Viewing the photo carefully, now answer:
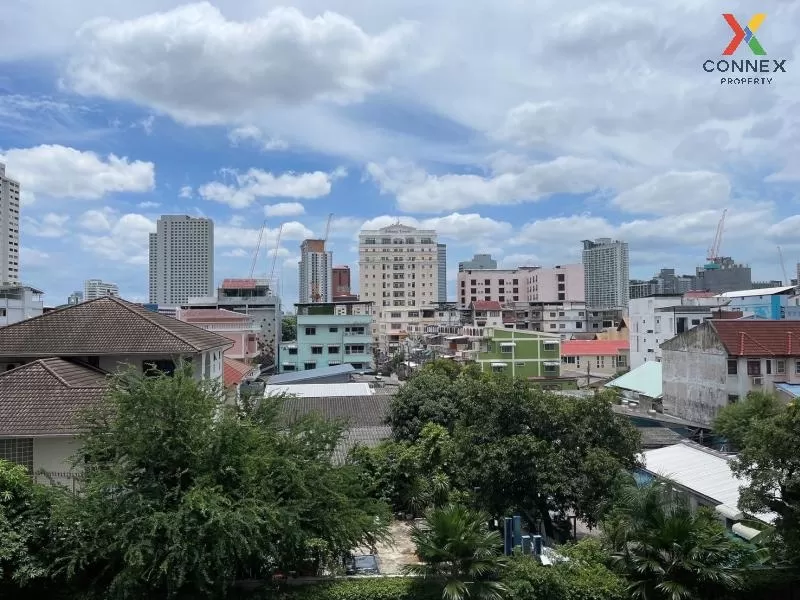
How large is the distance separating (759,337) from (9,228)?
104 meters

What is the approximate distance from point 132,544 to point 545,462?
889cm

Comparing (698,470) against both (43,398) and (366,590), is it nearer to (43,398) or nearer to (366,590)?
(366,590)

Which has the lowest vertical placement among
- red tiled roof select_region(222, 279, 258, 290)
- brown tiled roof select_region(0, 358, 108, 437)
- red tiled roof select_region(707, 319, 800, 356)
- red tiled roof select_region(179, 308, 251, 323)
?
brown tiled roof select_region(0, 358, 108, 437)

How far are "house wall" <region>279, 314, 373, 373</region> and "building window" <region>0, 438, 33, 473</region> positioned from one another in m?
40.3

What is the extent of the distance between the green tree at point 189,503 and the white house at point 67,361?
2.33m

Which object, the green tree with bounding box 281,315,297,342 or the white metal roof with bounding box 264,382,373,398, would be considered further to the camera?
the green tree with bounding box 281,315,297,342

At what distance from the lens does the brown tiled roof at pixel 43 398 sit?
1498cm

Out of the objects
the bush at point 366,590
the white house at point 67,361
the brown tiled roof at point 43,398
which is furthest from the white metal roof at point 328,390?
the bush at point 366,590

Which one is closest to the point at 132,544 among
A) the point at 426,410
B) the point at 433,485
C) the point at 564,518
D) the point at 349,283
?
the point at 433,485

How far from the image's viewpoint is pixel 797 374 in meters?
30.1

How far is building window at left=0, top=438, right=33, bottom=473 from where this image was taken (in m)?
15.0

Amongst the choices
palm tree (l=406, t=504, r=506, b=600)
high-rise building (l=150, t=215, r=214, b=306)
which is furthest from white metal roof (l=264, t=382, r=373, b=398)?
high-rise building (l=150, t=215, r=214, b=306)

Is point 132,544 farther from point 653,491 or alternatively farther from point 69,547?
point 653,491

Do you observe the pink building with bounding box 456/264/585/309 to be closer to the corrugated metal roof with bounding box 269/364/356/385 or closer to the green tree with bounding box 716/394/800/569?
the corrugated metal roof with bounding box 269/364/356/385
